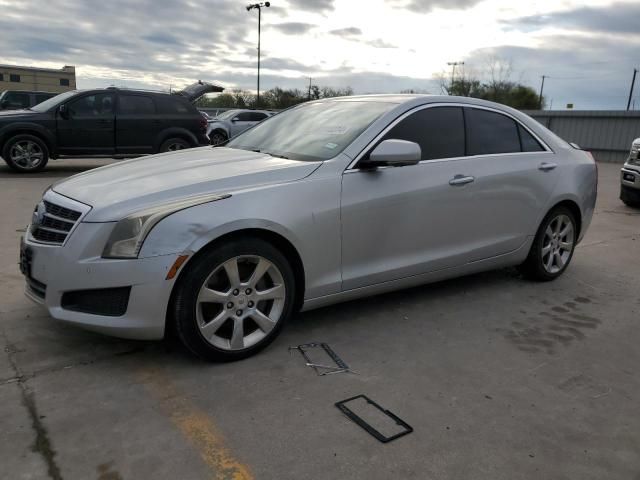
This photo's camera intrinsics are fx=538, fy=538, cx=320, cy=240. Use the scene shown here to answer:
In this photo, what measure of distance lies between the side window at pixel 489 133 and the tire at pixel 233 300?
1.95m

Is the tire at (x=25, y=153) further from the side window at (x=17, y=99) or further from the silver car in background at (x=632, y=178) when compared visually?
the silver car in background at (x=632, y=178)

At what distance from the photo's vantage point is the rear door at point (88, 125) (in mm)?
10500

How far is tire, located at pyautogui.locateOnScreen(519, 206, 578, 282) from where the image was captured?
4.78 m

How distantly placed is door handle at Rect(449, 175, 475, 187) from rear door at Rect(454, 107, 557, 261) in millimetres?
24

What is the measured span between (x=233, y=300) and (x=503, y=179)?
7.99 feet

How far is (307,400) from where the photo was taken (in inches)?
111

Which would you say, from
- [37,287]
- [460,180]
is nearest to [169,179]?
[37,287]

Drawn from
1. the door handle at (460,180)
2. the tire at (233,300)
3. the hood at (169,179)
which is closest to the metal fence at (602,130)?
the door handle at (460,180)

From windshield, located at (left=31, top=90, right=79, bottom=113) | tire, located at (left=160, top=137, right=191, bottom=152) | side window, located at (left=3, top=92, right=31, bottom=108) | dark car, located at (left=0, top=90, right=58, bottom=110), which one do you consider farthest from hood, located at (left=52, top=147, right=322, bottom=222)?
side window, located at (left=3, top=92, right=31, bottom=108)

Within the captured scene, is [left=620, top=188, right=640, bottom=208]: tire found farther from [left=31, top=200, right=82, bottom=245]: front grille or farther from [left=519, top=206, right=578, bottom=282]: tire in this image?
[left=31, top=200, right=82, bottom=245]: front grille

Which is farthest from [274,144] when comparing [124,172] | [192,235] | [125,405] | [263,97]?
[263,97]

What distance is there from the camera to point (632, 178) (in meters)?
9.09

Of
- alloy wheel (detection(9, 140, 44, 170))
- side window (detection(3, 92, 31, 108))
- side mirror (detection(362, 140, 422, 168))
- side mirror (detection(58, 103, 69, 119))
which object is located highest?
side window (detection(3, 92, 31, 108))

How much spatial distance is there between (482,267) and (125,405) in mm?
2938
